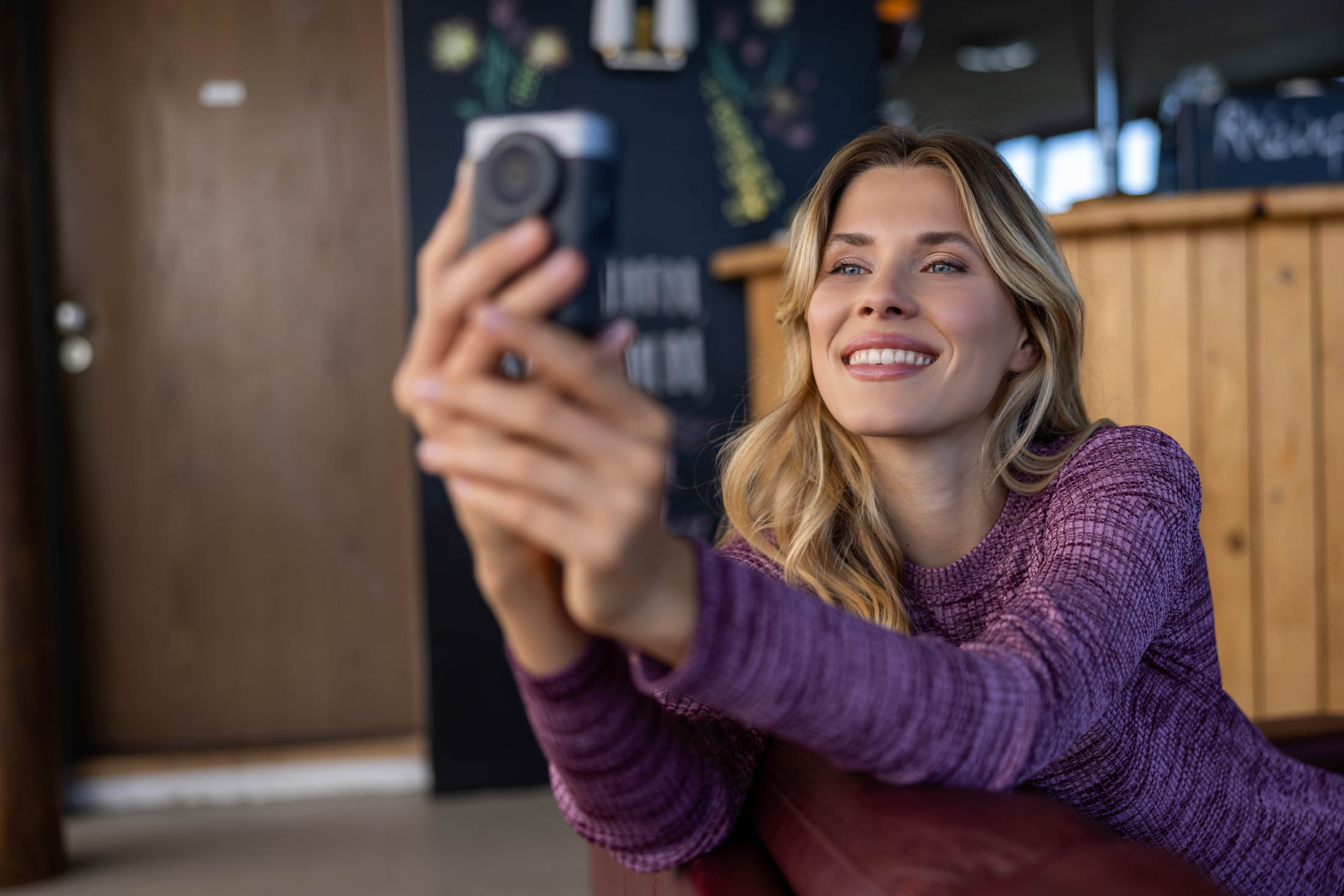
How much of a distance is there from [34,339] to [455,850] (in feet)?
5.26

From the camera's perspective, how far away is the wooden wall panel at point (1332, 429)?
2189 millimetres

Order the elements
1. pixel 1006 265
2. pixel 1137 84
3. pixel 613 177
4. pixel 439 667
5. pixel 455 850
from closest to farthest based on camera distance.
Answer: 1. pixel 613 177
2. pixel 1006 265
3. pixel 455 850
4. pixel 439 667
5. pixel 1137 84

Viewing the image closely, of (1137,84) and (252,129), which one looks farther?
(1137,84)

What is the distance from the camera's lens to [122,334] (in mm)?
3070

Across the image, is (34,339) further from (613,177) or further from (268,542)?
(613,177)

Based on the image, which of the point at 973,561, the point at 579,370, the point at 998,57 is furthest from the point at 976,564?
the point at 998,57

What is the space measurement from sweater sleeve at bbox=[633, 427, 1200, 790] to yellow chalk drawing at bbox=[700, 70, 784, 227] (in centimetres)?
243

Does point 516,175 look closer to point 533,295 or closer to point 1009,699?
point 533,295

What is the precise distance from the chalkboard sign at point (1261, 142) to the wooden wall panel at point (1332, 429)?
300 millimetres

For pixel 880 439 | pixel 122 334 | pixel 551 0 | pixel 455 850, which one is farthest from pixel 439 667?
pixel 880 439

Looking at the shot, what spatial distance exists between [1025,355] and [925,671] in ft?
2.23

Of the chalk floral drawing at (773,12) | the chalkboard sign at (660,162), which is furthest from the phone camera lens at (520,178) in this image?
the chalk floral drawing at (773,12)

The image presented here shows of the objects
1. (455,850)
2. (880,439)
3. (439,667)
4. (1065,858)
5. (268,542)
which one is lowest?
(455,850)

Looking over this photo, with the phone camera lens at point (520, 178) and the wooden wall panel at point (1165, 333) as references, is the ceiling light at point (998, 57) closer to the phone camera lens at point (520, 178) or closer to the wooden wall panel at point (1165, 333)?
the wooden wall panel at point (1165, 333)
